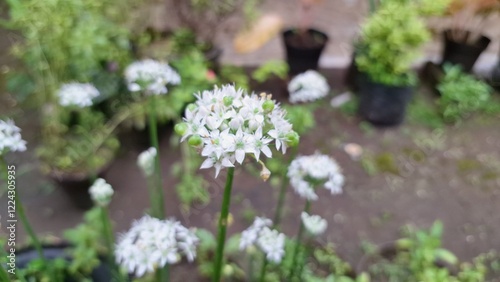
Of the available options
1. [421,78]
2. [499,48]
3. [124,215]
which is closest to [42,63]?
[124,215]

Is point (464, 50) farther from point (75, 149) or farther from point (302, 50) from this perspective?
point (75, 149)

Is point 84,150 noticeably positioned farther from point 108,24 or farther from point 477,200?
point 477,200

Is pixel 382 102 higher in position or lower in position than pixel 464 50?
lower

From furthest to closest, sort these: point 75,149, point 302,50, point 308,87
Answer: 1. point 302,50
2. point 75,149
3. point 308,87

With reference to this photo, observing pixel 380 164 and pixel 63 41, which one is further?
pixel 380 164

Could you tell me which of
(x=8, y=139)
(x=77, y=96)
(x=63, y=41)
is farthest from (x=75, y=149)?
(x=8, y=139)

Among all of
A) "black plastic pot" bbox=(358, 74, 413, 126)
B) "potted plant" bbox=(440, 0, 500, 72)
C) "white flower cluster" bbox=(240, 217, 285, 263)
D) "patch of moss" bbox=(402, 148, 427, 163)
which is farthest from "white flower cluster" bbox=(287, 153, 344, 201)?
"potted plant" bbox=(440, 0, 500, 72)

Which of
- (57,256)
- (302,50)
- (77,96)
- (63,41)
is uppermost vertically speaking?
(302,50)
